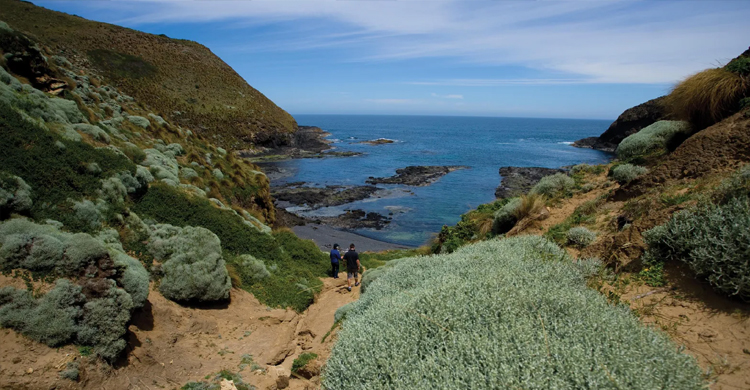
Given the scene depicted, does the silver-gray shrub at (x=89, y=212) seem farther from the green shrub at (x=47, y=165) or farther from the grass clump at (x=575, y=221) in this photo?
the grass clump at (x=575, y=221)

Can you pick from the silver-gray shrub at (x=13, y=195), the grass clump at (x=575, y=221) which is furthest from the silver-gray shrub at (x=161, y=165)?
the grass clump at (x=575, y=221)

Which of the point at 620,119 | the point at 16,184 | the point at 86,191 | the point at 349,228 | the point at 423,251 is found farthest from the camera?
the point at 620,119

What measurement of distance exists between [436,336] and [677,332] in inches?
112

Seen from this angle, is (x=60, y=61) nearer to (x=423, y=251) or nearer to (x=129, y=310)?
(x=129, y=310)

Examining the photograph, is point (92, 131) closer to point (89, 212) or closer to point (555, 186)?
point (89, 212)

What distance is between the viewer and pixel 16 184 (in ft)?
27.0

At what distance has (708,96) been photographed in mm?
9391

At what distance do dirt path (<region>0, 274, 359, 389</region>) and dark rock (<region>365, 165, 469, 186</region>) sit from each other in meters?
35.2

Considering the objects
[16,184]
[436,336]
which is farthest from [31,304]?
[436,336]

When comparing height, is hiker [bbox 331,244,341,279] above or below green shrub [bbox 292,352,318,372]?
below

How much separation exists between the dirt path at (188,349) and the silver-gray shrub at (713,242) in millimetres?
5937

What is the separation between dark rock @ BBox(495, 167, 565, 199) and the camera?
3988cm

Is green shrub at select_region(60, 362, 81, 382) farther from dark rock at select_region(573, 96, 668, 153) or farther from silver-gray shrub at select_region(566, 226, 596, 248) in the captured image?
dark rock at select_region(573, 96, 668, 153)

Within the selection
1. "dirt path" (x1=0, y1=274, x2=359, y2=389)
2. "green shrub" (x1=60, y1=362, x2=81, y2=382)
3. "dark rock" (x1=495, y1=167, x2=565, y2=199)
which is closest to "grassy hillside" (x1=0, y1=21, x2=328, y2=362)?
"dirt path" (x1=0, y1=274, x2=359, y2=389)
